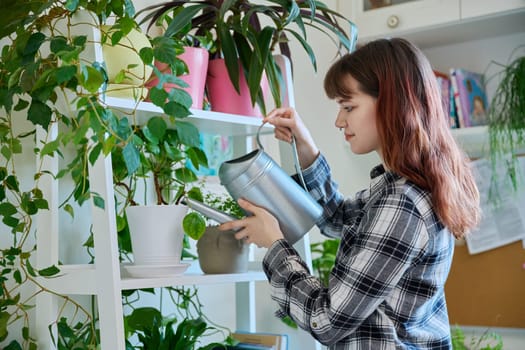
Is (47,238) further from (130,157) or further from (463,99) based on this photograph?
(463,99)

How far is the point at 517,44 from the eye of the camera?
7.98 ft

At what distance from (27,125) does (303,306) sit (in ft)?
2.29

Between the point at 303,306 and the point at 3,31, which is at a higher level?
the point at 3,31

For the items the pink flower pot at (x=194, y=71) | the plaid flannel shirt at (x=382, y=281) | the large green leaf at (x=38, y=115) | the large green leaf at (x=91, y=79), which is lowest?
the plaid flannel shirt at (x=382, y=281)

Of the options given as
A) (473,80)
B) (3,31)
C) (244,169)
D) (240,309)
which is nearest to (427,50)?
(473,80)

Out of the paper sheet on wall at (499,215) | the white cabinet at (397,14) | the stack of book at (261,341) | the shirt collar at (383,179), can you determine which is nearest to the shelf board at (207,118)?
the shirt collar at (383,179)

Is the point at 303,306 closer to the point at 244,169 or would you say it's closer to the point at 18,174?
the point at 244,169

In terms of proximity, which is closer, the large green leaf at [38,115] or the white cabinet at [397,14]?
the large green leaf at [38,115]

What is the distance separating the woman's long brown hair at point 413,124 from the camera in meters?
1.24

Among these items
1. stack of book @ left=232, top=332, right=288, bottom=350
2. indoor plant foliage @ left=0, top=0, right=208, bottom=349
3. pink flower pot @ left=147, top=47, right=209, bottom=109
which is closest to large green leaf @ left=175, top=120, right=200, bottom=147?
indoor plant foliage @ left=0, top=0, right=208, bottom=349

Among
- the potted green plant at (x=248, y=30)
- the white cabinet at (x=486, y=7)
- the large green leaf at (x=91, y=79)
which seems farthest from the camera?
the white cabinet at (x=486, y=7)

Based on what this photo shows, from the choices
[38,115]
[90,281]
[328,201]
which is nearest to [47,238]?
[90,281]

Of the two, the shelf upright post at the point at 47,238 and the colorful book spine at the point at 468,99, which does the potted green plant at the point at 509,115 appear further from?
the shelf upright post at the point at 47,238

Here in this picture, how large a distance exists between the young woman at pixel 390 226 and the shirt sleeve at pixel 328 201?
7.8 inches
